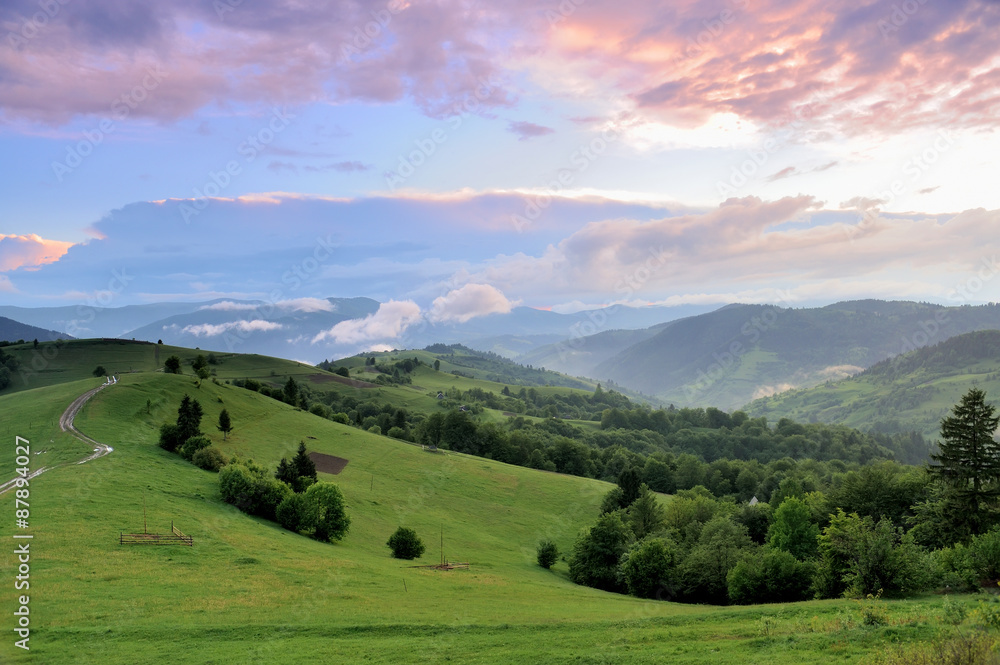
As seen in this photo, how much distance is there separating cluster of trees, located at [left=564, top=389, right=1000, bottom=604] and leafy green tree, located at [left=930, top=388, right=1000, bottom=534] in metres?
0.09

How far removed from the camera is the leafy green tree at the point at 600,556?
6888 cm

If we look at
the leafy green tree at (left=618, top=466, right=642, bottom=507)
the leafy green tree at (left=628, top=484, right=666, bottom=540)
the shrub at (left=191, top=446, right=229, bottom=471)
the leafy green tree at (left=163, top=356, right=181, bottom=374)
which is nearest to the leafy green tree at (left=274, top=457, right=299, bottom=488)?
the shrub at (left=191, top=446, right=229, bottom=471)

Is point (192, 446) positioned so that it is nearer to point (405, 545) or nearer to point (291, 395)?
point (405, 545)

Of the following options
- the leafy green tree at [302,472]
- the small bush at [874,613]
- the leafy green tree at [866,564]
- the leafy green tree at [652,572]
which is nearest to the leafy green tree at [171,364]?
the leafy green tree at [302,472]

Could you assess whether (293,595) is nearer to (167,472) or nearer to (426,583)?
(426,583)

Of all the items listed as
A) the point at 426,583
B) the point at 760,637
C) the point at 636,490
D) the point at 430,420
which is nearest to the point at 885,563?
the point at 760,637

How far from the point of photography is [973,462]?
51750 millimetres

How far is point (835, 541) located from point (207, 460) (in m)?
73.2

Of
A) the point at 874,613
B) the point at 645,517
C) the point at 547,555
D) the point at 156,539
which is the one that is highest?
the point at 874,613

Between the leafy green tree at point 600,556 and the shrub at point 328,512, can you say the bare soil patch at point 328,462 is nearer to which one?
the shrub at point 328,512

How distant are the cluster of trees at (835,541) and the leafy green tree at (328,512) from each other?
30.3m

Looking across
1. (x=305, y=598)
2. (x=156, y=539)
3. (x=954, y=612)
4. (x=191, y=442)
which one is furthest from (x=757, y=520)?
(x=191, y=442)

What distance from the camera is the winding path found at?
59.4 m

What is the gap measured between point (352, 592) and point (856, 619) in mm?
32850
